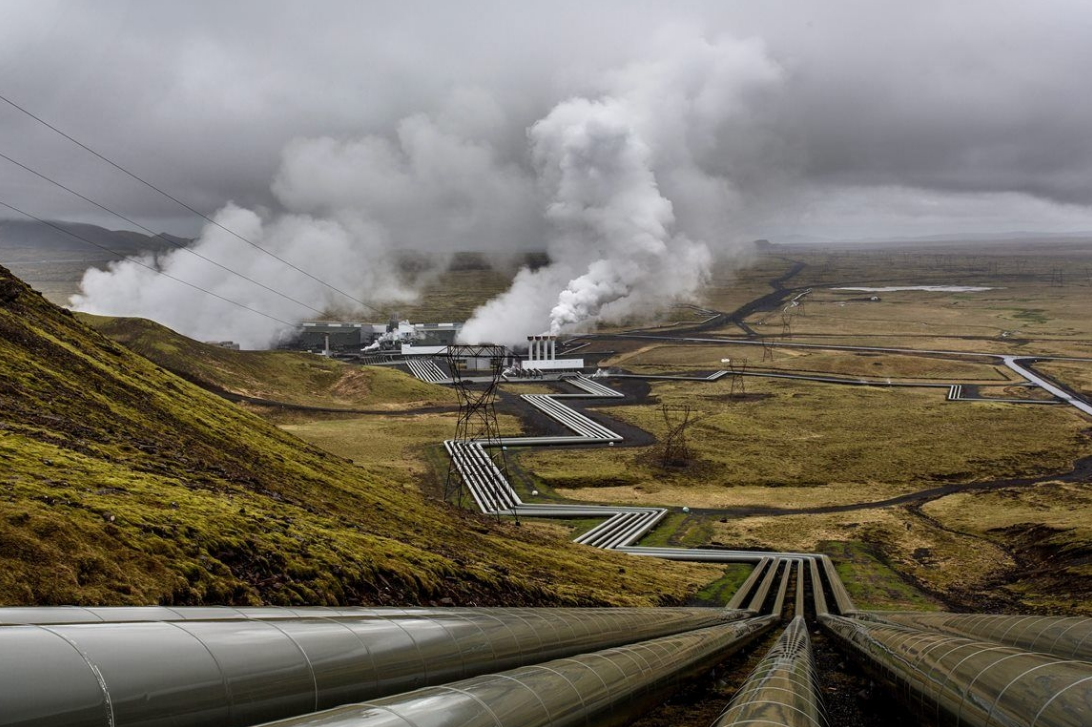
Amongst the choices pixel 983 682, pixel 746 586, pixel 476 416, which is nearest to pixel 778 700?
pixel 983 682

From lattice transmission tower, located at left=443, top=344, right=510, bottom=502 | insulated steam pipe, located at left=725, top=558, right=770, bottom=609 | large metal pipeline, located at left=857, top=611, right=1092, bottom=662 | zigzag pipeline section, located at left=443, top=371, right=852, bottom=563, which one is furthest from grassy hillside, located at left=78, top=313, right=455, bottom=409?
large metal pipeline, located at left=857, top=611, right=1092, bottom=662

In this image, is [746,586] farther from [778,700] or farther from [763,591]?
[778,700]

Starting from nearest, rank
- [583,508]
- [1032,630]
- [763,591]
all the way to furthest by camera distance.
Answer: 1. [1032,630]
2. [763,591]
3. [583,508]

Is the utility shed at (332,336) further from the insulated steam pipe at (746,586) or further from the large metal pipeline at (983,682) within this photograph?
the large metal pipeline at (983,682)

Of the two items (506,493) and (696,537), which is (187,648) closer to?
(696,537)

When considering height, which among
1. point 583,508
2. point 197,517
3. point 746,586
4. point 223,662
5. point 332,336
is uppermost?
point 332,336

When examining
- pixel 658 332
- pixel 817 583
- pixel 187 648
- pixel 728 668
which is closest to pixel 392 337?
pixel 658 332

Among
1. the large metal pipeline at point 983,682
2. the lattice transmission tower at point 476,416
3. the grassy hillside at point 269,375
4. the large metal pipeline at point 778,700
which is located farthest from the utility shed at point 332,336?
the large metal pipeline at point 983,682
